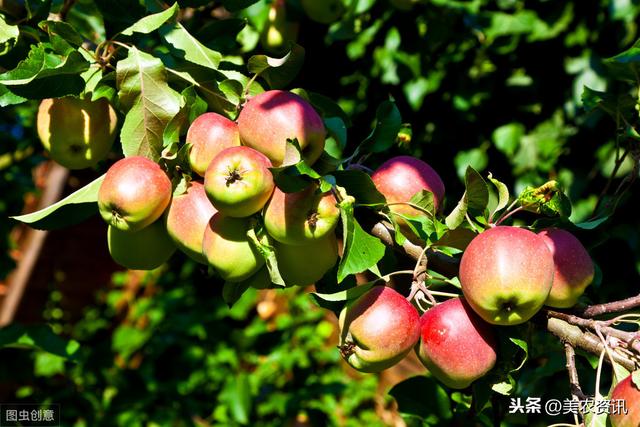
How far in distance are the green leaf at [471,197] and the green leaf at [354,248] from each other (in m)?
0.10

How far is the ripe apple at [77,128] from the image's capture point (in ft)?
2.70

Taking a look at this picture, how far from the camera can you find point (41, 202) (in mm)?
3508

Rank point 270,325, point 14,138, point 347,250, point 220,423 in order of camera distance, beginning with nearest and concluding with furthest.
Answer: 1. point 347,250
2. point 220,423
3. point 14,138
4. point 270,325

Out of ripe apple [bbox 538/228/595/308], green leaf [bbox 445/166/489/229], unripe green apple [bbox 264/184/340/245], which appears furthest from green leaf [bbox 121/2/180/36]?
ripe apple [bbox 538/228/595/308]

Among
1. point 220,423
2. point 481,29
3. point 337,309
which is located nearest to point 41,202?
point 220,423

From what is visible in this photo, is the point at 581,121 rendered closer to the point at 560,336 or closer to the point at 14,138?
the point at 560,336

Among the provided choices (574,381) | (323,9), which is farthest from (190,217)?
(323,9)

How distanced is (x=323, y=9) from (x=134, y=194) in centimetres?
104

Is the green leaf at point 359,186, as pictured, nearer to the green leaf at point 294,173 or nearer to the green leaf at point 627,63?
the green leaf at point 294,173

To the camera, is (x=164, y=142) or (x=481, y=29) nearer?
(x=164, y=142)

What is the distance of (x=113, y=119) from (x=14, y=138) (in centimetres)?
124

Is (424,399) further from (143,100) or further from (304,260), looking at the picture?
(143,100)

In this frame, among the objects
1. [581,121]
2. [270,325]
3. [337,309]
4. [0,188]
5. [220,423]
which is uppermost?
[337,309]

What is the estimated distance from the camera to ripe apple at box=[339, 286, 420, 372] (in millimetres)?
673
